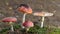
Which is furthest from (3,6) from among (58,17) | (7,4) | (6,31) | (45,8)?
(6,31)

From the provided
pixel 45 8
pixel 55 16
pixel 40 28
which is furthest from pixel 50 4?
pixel 40 28

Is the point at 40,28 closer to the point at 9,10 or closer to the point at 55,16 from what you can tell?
the point at 55,16

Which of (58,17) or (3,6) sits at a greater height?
(3,6)

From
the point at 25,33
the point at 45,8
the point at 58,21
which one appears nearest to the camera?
the point at 25,33

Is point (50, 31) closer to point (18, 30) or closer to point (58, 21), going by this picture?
Result: point (18, 30)

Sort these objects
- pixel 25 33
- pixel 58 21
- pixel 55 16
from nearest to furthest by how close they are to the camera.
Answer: pixel 25 33 < pixel 58 21 < pixel 55 16

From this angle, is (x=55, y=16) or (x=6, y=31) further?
(x=55, y=16)

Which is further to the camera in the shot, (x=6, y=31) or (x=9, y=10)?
(x=9, y=10)

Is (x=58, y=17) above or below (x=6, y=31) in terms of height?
above

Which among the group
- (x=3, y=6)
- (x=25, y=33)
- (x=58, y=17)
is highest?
(x=3, y=6)
